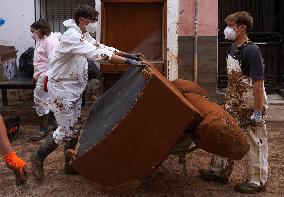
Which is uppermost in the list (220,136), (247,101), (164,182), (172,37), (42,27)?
(42,27)

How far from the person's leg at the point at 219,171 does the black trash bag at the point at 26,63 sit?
4.41m

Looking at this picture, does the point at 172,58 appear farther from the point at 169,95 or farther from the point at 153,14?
the point at 169,95

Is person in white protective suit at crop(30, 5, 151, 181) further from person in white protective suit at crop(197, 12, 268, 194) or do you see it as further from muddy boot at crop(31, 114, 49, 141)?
muddy boot at crop(31, 114, 49, 141)

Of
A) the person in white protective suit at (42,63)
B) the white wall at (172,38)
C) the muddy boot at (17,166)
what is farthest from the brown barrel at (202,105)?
the white wall at (172,38)

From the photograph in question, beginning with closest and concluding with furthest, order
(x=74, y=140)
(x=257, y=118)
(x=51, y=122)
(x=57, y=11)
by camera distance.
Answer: (x=257, y=118) < (x=74, y=140) < (x=51, y=122) < (x=57, y=11)

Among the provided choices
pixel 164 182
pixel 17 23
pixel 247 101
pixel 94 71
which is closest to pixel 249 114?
pixel 247 101

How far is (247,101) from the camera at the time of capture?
507 centimetres

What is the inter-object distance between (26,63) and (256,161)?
5.20m

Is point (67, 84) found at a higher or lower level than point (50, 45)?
lower

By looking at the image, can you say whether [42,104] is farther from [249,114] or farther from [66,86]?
[249,114]

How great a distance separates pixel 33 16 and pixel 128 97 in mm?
5725

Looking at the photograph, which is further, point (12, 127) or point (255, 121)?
point (12, 127)

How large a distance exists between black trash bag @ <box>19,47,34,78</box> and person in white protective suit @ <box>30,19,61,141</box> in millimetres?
1279

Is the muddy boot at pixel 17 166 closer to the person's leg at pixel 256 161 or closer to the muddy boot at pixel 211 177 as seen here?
the muddy boot at pixel 211 177
